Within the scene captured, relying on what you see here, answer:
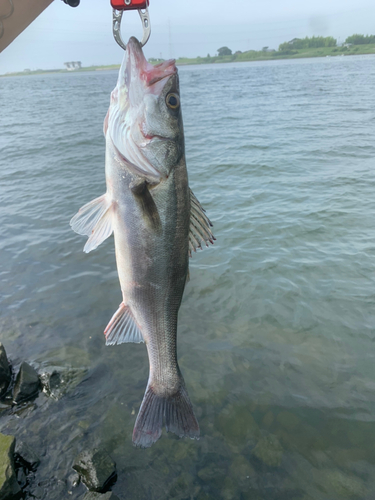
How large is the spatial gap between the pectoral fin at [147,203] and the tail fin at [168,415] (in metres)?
1.37

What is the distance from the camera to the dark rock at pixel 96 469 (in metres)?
4.08

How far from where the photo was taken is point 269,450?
4598mm

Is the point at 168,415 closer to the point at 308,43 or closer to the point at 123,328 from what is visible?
the point at 123,328

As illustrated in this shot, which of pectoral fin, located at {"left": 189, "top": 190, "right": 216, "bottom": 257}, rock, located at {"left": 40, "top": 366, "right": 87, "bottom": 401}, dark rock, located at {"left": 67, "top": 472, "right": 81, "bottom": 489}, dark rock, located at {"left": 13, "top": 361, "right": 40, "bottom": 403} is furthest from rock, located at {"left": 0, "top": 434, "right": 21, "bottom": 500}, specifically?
pectoral fin, located at {"left": 189, "top": 190, "right": 216, "bottom": 257}

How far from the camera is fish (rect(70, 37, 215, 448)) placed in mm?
2461

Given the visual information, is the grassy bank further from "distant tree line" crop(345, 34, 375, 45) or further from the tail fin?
the tail fin

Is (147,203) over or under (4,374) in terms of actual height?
over

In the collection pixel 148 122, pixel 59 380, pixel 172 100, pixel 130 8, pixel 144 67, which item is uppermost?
pixel 130 8

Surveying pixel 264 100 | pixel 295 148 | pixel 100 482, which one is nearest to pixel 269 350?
pixel 100 482

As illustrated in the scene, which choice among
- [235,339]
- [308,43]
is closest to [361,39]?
[308,43]

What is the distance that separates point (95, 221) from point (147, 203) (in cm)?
47

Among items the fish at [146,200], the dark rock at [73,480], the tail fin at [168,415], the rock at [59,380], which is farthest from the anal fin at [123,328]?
the rock at [59,380]

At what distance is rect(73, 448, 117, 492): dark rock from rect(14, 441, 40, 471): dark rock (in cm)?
49

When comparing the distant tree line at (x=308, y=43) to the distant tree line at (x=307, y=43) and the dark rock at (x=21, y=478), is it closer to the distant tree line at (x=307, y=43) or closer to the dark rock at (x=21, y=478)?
the distant tree line at (x=307, y=43)
